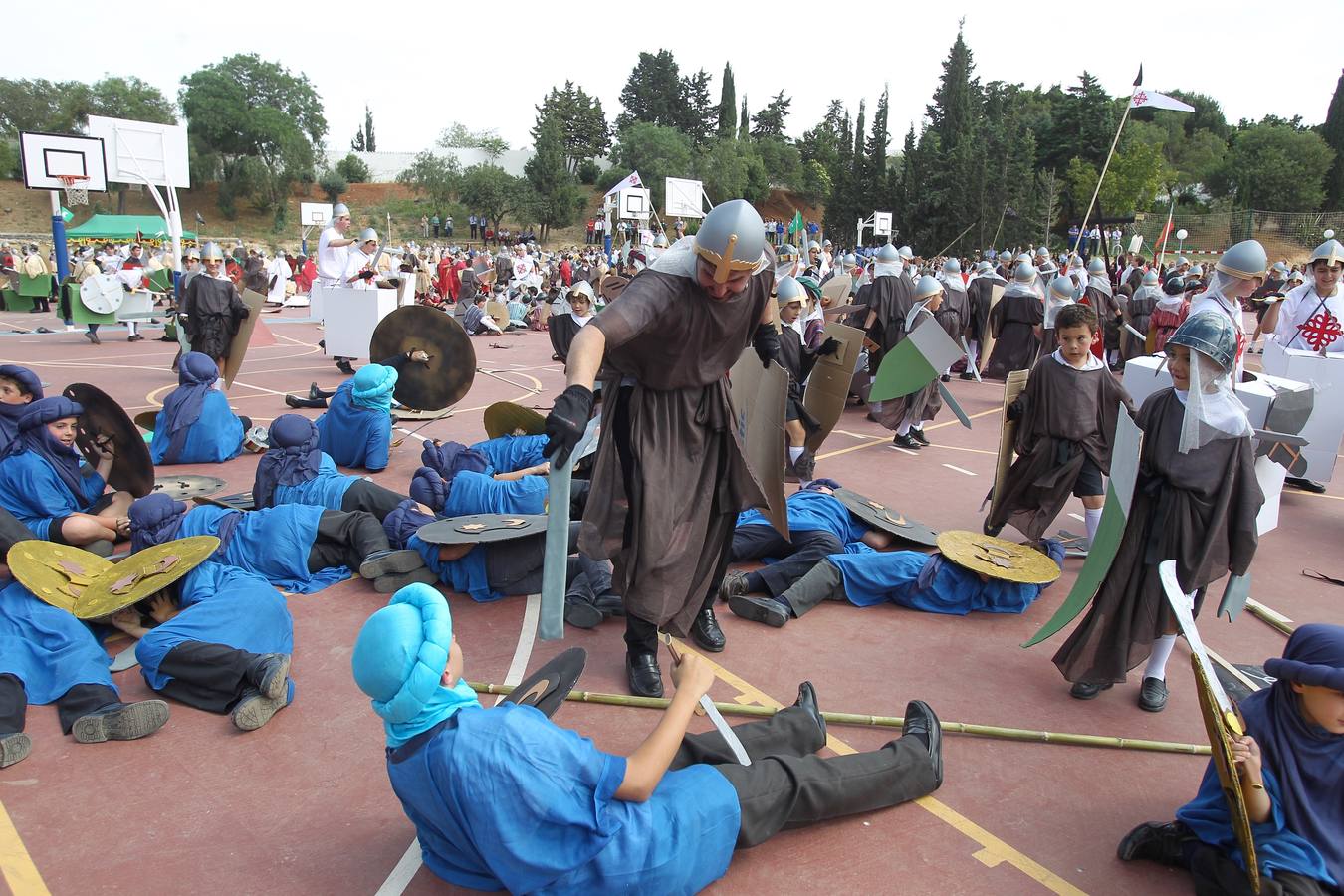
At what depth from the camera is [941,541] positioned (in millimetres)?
4973

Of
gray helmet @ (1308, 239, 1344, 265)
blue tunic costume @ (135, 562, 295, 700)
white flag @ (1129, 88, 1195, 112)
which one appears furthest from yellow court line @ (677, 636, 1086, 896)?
white flag @ (1129, 88, 1195, 112)

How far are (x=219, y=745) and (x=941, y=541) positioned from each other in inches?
147

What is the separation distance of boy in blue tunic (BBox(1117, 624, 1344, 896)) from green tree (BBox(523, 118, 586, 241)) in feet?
176

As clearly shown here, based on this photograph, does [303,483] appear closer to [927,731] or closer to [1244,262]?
[927,731]

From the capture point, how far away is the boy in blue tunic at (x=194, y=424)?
747cm

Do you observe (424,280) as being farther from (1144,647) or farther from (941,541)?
(1144,647)

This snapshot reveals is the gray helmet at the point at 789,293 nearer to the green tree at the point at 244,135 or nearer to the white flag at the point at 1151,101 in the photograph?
the white flag at the point at 1151,101

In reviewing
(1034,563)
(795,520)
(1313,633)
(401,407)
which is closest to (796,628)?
(795,520)

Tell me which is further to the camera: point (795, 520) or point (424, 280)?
point (424, 280)

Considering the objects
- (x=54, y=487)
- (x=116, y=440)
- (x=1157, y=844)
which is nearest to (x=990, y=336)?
(x=1157, y=844)

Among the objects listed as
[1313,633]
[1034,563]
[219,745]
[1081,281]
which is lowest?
[219,745]

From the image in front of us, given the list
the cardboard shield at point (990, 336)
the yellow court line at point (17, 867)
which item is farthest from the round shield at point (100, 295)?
the yellow court line at point (17, 867)

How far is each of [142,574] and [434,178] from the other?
56.9m

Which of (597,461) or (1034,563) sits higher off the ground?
(597,461)
